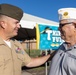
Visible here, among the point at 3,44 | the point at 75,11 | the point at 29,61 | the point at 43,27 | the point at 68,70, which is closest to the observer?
the point at 68,70

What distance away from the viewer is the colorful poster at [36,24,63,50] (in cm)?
612

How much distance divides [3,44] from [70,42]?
764 millimetres

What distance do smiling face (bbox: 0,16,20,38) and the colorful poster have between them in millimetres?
3283

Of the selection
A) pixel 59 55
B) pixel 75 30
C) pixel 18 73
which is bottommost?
pixel 18 73

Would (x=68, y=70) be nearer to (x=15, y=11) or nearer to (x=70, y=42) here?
(x=70, y=42)

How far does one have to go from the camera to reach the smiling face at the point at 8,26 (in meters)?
2.71

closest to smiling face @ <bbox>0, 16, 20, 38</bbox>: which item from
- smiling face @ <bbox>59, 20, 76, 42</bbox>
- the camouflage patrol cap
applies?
the camouflage patrol cap

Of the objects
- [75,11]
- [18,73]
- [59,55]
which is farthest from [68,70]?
[18,73]

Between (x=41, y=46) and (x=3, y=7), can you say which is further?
(x=41, y=46)

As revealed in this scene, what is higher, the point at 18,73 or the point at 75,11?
the point at 75,11

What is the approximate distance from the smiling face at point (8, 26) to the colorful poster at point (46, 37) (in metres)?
3.28

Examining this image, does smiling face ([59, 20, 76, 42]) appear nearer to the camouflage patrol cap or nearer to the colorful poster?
the camouflage patrol cap

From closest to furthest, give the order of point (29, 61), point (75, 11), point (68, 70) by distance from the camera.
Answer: point (68, 70), point (75, 11), point (29, 61)

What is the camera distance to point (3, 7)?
2.72 m
